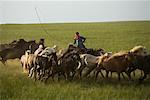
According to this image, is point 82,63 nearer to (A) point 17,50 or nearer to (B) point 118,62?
(B) point 118,62

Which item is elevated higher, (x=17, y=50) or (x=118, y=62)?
(x=118, y=62)

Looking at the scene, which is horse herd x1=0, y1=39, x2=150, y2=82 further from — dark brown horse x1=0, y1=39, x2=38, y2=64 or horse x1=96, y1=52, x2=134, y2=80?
dark brown horse x1=0, y1=39, x2=38, y2=64

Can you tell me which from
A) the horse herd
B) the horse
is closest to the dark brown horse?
the horse herd

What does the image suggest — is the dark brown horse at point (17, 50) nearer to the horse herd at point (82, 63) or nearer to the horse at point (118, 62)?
the horse herd at point (82, 63)

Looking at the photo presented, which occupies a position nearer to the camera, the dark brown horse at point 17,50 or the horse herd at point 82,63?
the horse herd at point 82,63

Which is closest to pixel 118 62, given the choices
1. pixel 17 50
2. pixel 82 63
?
pixel 82 63

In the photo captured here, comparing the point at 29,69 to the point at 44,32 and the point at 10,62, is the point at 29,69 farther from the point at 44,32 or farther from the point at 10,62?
the point at 44,32

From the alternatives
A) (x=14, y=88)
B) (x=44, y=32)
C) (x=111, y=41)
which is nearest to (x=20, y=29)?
(x=44, y=32)

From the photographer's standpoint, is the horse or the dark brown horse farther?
the dark brown horse

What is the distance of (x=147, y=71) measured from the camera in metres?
8.20

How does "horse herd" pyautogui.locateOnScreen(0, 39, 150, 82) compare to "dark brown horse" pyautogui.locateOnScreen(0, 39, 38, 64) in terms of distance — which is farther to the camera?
"dark brown horse" pyautogui.locateOnScreen(0, 39, 38, 64)

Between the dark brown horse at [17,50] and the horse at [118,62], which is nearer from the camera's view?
the horse at [118,62]

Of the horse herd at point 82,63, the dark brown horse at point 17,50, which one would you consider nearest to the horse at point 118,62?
the horse herd at point 82,63

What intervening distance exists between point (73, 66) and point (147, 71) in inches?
67.4
